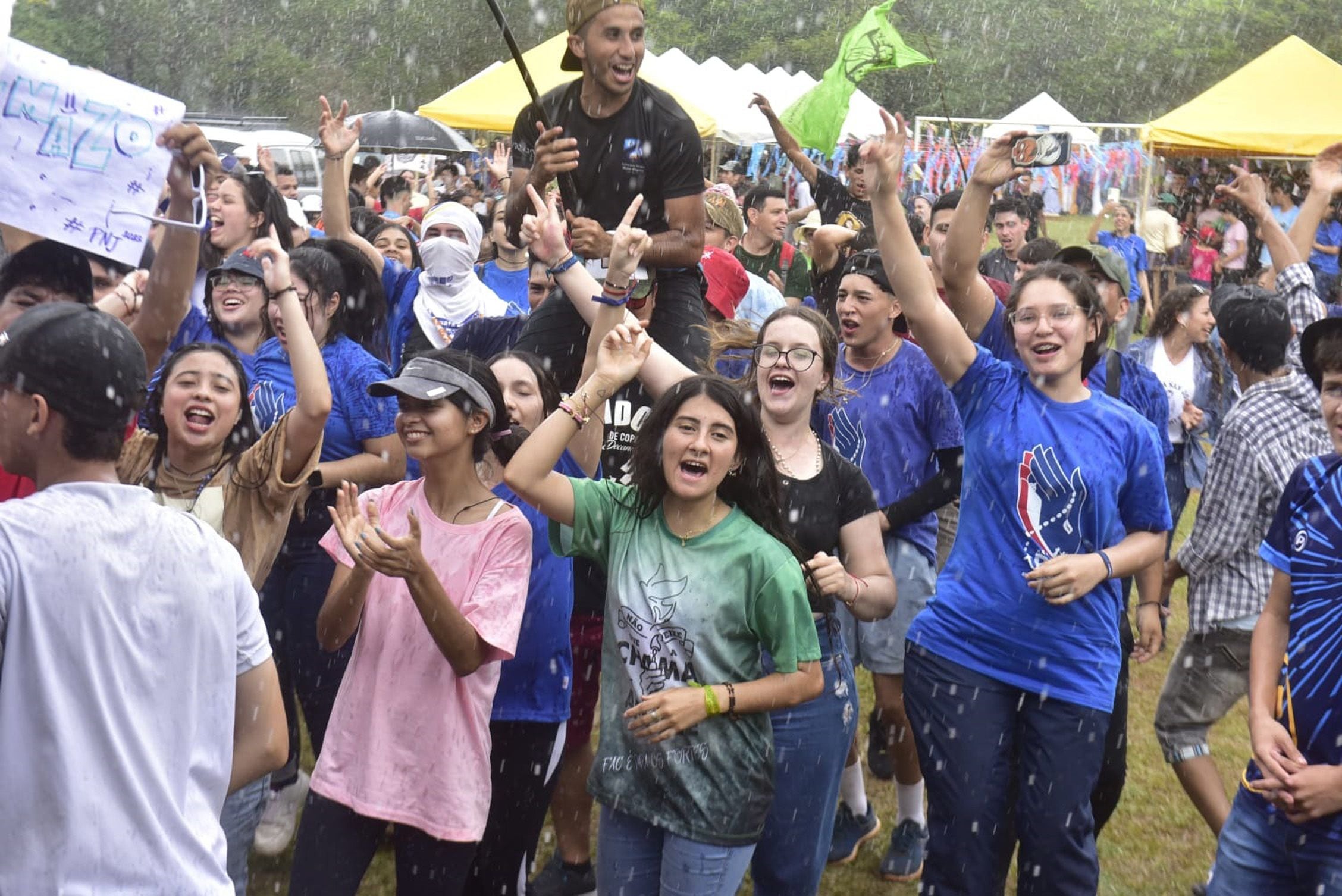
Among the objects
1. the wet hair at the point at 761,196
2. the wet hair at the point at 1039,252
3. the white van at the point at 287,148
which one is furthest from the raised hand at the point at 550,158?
the white van at the point at 287,148

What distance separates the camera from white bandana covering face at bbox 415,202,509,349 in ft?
22.5

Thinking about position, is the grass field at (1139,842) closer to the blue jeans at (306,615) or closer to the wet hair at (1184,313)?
the blue jeans at (306,615)

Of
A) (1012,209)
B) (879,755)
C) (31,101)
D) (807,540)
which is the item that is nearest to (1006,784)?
(807,540)

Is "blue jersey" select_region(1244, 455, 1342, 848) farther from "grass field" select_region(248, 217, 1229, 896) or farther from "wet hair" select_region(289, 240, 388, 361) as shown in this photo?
"wet hair" select_region(289, 240, 388, 361)

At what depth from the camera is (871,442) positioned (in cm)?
526

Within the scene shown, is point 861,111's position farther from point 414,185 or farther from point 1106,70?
point 1106,70

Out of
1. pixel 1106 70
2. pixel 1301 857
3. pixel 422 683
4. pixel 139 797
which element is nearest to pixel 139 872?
pixel 139 797

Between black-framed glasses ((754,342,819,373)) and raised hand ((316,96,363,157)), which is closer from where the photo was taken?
black-framed glasses ((754,342,819,373))

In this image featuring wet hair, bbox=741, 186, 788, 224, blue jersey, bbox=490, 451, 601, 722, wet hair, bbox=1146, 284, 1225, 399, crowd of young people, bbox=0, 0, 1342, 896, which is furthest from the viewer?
wet hair, bbox=741, 186, 788, 224

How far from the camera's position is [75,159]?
3.56m

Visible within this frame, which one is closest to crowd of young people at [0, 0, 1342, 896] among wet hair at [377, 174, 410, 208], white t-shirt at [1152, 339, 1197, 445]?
white t-shirt at [1152, 339, 1197, 445]

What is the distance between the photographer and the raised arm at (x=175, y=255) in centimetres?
366

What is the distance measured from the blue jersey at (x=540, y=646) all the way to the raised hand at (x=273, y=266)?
33.6 inches

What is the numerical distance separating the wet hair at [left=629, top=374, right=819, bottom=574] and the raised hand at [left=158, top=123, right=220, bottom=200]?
1347 mm
